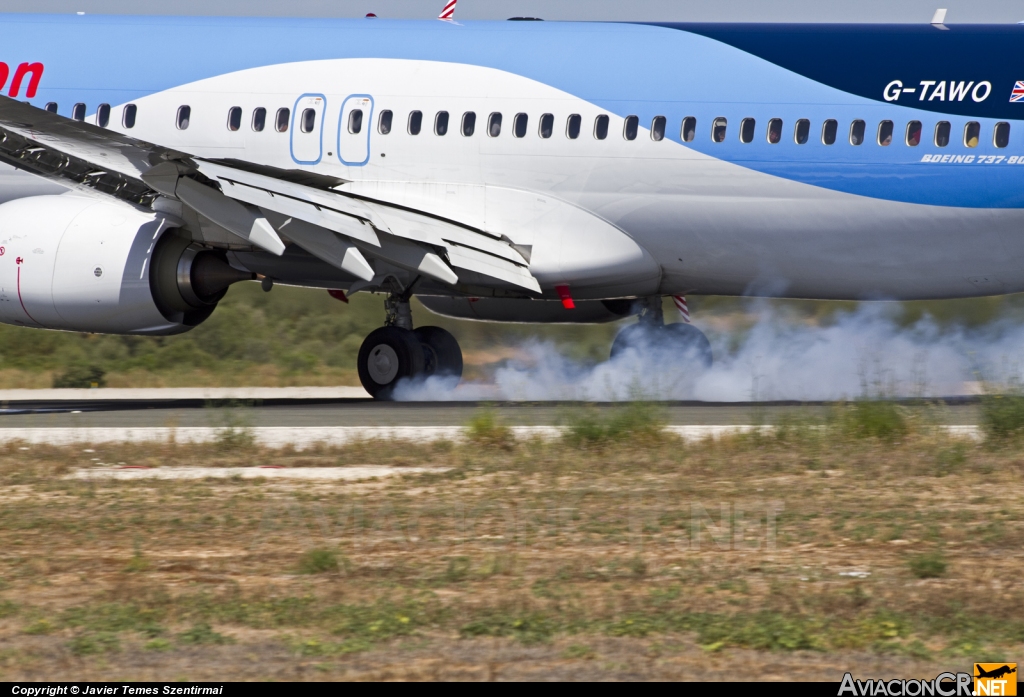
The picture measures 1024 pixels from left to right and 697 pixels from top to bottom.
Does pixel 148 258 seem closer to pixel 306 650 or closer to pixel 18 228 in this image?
pixel 18 228

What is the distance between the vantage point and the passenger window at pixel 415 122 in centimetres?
1988

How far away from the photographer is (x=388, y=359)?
2055 centimetres

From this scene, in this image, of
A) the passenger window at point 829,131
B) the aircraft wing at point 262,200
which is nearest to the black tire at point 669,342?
the aircraft wing at point 262,200

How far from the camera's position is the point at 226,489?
12.2m

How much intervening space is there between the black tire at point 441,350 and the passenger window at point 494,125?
11.6 feet

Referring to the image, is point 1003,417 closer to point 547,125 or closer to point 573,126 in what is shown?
point 573,126

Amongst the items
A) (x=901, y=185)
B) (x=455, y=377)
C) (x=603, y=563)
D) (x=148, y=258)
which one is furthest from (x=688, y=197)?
(x=603, y=563)

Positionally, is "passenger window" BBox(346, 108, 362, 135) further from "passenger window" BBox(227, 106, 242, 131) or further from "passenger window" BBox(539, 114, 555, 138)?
"passenger window" BBox(539, 114, 555, 138)

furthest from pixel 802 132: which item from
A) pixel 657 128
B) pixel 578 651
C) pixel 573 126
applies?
pixel 578 651

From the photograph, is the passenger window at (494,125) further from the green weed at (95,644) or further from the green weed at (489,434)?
the green weed at (95,644)

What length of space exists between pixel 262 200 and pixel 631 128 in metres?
5.30

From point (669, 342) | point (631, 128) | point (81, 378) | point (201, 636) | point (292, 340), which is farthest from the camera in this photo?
point (292, 340)

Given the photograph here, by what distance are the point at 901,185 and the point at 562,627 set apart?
12641mm

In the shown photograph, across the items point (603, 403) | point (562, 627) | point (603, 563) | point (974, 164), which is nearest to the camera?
point (562, 627)
